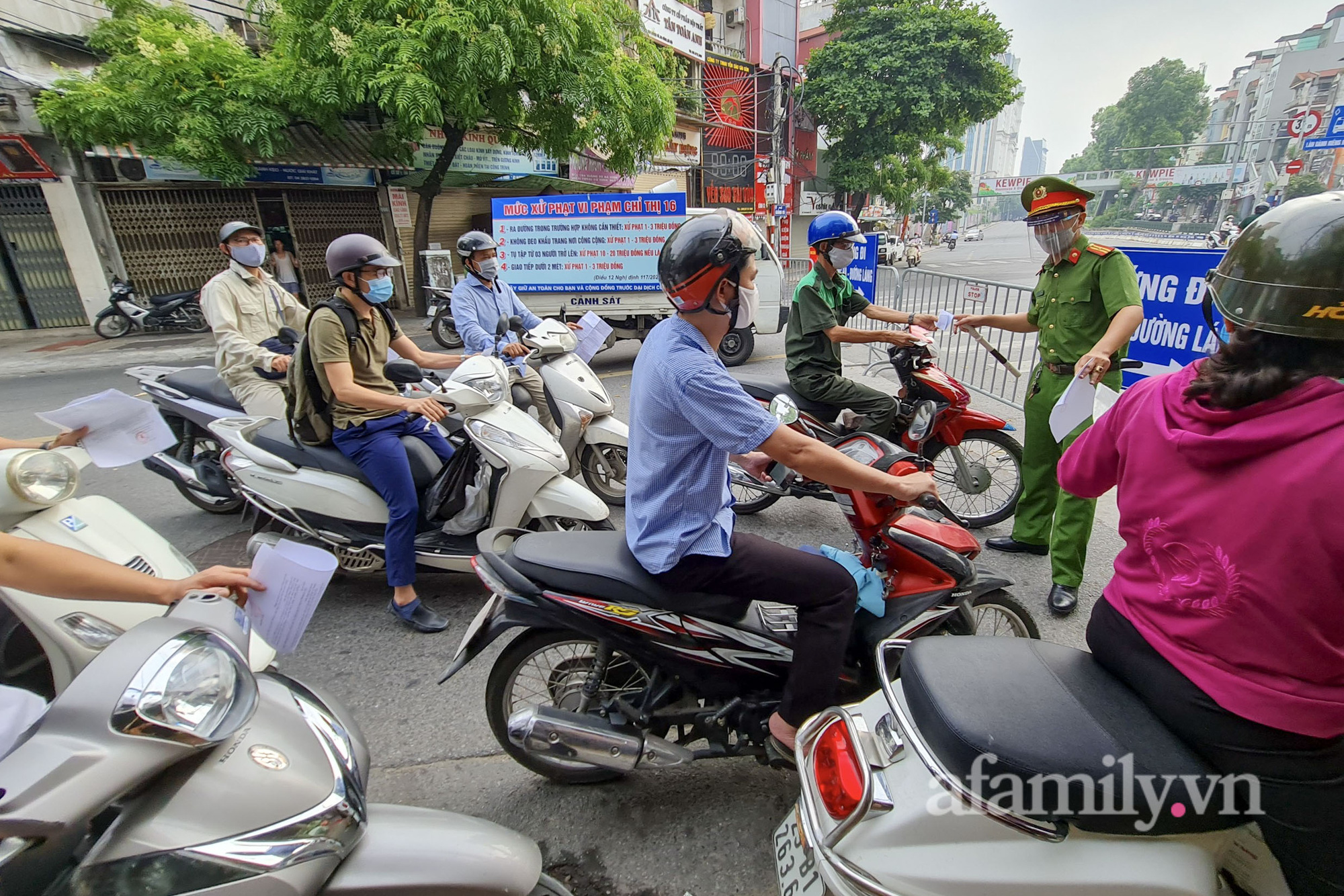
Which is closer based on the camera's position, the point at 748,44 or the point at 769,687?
the point at 769,687

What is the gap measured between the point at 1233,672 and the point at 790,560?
972 mm

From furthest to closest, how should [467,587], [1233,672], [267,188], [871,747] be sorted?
[267,188]
[467,587]
[871,747]
[1233,672]

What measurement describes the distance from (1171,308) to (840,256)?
2405 mm

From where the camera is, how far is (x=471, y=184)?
1594 centimetres

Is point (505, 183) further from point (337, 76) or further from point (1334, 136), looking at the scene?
point (1334, 136)

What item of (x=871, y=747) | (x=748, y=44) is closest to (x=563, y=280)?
(x=871, y=747)

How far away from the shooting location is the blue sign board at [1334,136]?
76.3 ft

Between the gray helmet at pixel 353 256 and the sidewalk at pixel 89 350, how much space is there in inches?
304

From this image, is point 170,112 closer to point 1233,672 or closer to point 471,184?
point 471,184

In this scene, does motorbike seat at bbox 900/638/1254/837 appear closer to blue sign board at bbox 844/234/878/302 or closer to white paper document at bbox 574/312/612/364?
white paper document at bbox 574/312/612/364

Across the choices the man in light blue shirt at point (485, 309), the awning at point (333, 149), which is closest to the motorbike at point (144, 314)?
the awning at point (333, 149)

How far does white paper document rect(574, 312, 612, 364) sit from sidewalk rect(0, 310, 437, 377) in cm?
717

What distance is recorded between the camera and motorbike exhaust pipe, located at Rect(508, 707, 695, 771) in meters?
1.97

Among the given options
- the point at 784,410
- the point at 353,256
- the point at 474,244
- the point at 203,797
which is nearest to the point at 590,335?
the point at 474,244
